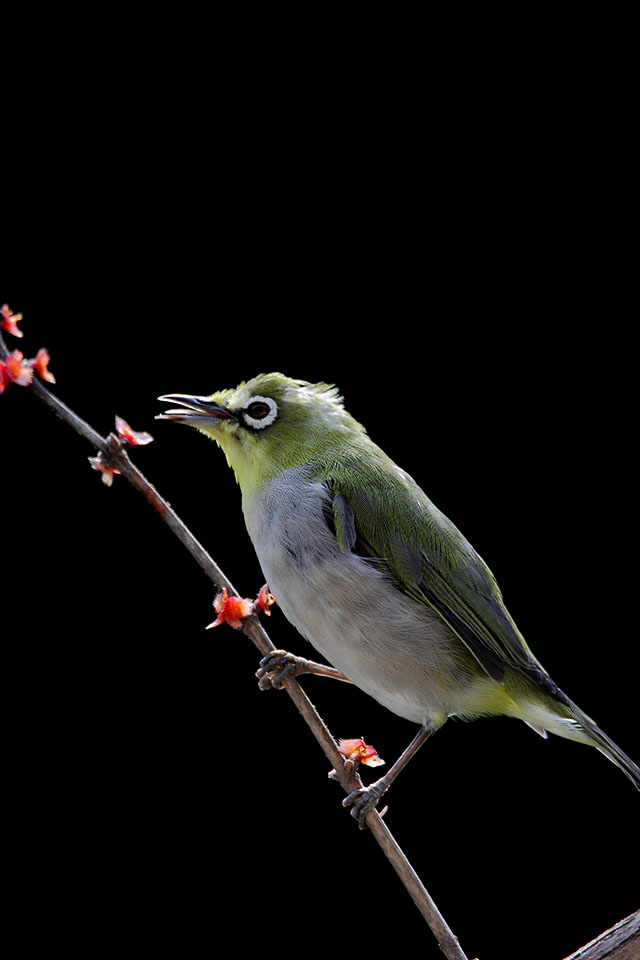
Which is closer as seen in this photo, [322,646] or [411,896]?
[411,896]

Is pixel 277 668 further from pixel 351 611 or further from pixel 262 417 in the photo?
pixel 262 417

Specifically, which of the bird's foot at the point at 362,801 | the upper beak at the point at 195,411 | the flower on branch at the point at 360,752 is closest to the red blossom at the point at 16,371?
the upper beak at the point at 195,411

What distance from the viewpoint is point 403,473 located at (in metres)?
3.14

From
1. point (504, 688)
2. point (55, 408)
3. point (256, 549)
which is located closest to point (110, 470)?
point (55, 408)

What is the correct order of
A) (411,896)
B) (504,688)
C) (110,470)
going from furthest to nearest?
(504,688)
(110,470)
(411,896)

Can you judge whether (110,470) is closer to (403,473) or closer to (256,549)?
(256,549)

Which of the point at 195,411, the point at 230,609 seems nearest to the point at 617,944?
the point at 230,609

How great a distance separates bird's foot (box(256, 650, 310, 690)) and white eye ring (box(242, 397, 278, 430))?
791mm

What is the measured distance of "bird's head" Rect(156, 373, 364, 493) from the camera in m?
2.97

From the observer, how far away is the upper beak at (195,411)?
2.88 m

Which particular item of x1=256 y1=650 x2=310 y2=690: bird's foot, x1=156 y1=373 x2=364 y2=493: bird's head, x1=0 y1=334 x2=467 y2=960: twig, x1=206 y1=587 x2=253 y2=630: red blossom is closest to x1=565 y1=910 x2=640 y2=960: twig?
x1=0 y1=334 x2=467 y2=960: twig

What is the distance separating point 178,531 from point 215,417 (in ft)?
1.43

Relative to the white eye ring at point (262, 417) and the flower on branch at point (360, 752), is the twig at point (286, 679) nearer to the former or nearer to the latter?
the flower on branch at point (360, 752)

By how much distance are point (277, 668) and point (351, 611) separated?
1.25ft
